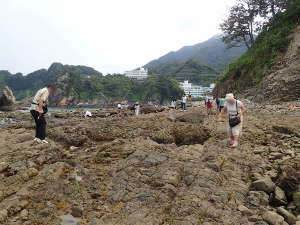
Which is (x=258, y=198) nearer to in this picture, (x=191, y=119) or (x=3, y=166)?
(x=3, y=166)

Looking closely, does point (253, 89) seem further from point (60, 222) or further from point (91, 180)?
point (60, 222)

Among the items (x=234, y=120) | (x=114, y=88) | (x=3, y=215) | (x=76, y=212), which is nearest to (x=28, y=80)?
(x=114, y=88)

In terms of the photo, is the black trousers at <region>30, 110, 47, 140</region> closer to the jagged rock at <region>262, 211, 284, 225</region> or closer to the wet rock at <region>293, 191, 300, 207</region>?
the jagged rock at <region>262, 211, 284, 225</region>

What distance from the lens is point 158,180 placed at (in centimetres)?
795

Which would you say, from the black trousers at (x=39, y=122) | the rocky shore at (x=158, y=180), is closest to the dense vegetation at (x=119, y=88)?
the black trousers at (x=39, y=122)

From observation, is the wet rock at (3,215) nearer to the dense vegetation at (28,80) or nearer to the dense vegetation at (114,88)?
the dense vegetation at (114,88)

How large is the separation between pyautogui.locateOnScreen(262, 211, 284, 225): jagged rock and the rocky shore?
0.08 feet

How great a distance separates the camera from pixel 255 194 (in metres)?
7.33

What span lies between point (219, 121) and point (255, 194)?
23.9ft

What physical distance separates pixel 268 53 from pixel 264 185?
2416 centimetres

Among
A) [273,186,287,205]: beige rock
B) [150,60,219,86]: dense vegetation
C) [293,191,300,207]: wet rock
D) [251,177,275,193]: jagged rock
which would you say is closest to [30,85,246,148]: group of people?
[251,177,275,193]: jagged rock

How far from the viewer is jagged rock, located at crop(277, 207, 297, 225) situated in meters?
6.35

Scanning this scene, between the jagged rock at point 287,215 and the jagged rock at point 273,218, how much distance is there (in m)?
0.19

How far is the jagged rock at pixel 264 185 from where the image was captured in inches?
295
